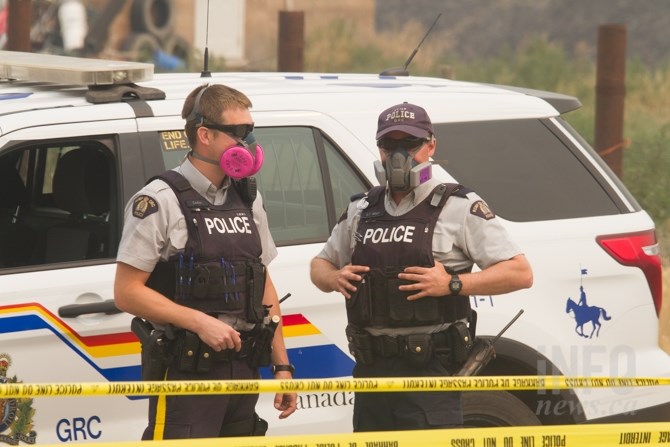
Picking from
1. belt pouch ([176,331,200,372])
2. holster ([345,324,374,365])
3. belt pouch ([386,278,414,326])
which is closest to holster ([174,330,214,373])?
belt pouch ([176,331,200,372])

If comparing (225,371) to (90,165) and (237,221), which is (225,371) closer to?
(237,221)

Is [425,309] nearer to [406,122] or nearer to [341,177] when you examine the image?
[406,122]

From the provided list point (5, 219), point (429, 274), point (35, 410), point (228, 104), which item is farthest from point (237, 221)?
point (5, 219)

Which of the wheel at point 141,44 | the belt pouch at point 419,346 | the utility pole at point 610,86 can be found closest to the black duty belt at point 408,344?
the belt pouch at point 419,346

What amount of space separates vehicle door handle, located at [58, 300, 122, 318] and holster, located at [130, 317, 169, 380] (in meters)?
0.30

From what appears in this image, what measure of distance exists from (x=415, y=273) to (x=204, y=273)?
25.9 inches

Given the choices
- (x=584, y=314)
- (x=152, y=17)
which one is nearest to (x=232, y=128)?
(x=584, y=314)

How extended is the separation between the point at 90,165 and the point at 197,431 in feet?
4.01

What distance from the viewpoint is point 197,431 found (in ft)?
12.7

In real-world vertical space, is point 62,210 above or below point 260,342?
above

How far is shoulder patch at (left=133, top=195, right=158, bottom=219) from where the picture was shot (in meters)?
3.84

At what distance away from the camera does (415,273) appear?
390cm

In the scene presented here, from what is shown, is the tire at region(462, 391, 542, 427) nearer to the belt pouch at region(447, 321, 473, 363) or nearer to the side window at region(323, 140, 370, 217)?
the belt pouch at region(447, 321, 473, 363)

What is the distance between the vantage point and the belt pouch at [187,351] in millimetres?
3816
